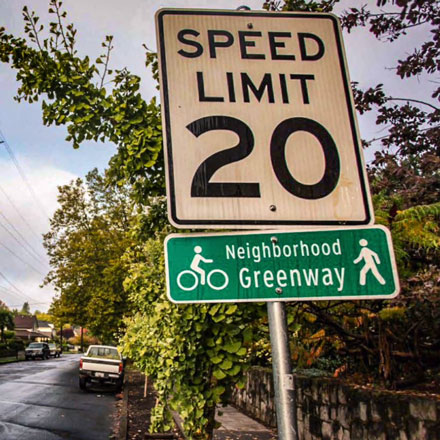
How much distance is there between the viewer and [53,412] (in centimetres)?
1146

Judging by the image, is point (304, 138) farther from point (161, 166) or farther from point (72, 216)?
point (72, 216)

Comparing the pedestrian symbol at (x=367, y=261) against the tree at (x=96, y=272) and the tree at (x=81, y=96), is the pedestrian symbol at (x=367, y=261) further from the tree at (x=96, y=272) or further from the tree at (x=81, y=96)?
the tree at (x=96, y=272)

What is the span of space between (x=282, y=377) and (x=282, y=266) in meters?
0.33

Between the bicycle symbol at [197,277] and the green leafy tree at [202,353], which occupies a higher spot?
the bicycle symbol at [197,277]

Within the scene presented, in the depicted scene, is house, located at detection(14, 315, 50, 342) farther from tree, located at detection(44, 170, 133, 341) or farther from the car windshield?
the car windshield

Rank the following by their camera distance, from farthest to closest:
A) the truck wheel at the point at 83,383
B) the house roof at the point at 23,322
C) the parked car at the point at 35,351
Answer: the house roof at the point at 23,322 < the parked car at the point at 35,351 < the truck wheel at the point at 83,383

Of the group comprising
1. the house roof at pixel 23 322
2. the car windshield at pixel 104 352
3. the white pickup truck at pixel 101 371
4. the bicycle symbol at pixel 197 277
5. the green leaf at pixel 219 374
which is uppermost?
the house roof at pixel 23 322

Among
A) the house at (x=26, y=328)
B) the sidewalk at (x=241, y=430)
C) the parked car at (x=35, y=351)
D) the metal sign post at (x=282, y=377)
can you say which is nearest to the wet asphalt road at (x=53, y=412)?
the sidewalk at (x=241, y=430)

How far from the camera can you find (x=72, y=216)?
28125 millimetres

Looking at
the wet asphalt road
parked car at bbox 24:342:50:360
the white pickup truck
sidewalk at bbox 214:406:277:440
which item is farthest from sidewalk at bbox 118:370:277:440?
parked car at bbox 24:342:50:360

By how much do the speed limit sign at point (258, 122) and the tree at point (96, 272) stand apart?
17.1 metres

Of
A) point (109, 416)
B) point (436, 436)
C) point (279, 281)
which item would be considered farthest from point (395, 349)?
point (109, 416)

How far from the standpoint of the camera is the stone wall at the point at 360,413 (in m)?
4.22

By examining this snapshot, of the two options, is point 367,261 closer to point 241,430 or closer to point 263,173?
point 263,173
